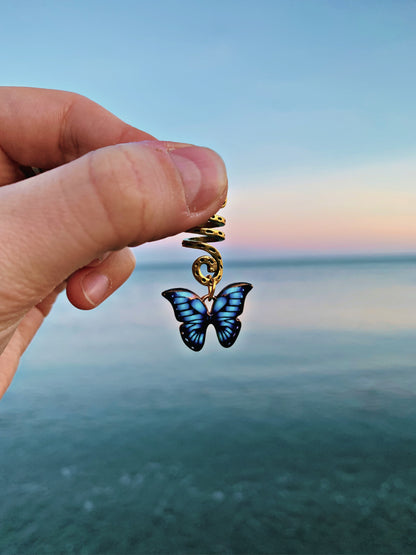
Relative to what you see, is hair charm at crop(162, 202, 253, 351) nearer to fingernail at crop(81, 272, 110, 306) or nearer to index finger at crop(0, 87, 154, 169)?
fingernail at crop(81, 272, 110, 306)

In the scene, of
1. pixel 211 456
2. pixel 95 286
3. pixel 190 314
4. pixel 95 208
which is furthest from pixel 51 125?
pixel 211 456

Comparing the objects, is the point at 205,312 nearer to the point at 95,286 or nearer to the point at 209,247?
the point at 209,247

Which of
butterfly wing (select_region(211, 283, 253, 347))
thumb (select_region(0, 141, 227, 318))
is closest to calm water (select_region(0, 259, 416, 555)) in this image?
butterfly wing (select_region(211, 283, 253, 347))

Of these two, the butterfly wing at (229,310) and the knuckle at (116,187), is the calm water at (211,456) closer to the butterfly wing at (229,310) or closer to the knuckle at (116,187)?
the butterfly wing at (229,310)

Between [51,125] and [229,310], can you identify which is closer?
[229,310]

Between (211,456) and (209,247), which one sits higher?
(209,247)

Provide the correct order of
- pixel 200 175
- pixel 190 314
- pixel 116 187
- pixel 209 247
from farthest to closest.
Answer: pixel 190 314 < pixel 209 247 < pixel 200 175 < pixel 116 187

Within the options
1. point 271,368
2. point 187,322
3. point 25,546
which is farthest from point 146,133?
point 271,368
